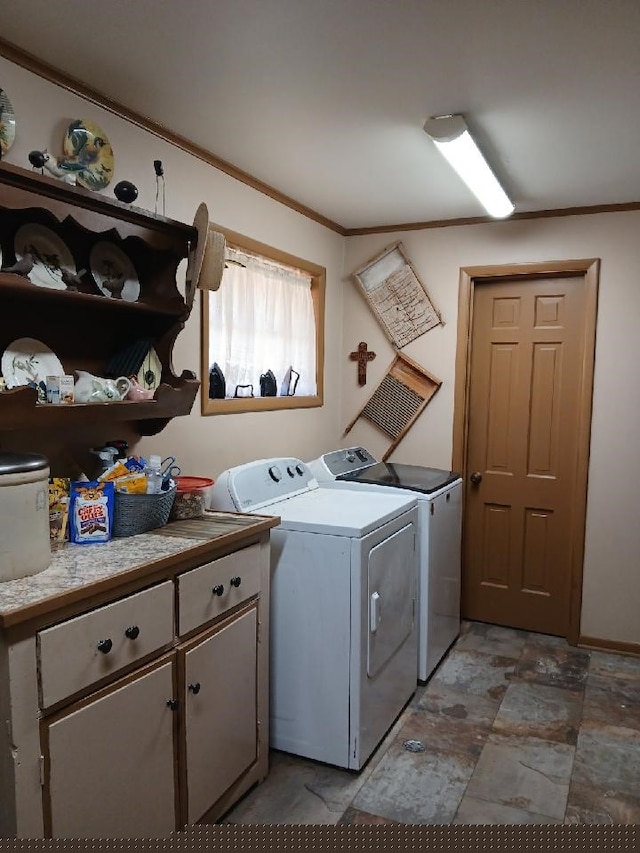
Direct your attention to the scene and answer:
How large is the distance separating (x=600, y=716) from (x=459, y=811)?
39.0 inches

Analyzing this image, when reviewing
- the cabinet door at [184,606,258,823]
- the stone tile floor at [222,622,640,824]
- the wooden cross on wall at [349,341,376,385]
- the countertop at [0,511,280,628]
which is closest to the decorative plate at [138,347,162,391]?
the countertop at [0,511,280,628]

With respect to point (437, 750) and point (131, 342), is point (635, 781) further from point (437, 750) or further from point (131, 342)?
point (131, 342)

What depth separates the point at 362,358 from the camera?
3.85 m

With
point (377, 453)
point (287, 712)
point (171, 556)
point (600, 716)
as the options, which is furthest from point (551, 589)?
point (171, 556)

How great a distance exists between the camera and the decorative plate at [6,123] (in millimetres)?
1710

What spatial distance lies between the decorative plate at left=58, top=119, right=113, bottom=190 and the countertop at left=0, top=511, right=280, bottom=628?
3.64 ft

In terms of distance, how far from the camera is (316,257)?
3.54 metres

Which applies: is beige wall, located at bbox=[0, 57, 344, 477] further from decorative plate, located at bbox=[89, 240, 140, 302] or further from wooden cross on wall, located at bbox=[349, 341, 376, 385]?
decorative plate, located at bbox=[89, 240, 140, 302]

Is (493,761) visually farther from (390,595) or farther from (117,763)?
(117,763)

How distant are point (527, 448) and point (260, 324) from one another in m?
1.71

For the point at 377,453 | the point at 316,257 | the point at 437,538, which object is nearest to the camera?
the point at 437,538

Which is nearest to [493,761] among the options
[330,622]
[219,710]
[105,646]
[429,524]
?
[330,622]

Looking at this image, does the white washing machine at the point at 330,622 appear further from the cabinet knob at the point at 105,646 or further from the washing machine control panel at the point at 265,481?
the cabinet knob at the point at 105,646

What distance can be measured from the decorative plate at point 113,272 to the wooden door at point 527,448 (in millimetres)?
2158
